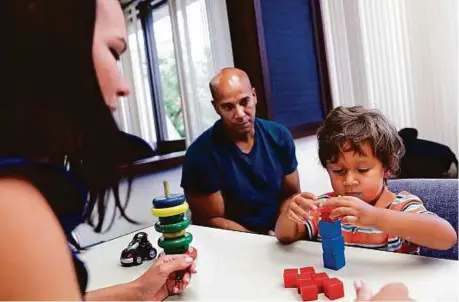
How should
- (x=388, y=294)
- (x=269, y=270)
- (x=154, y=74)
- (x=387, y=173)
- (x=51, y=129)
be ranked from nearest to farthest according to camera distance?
(x=51, y=129) < (x=388, y=294) < (x=269, y=270) < (x=387, y=173) < (x=154, y=74)

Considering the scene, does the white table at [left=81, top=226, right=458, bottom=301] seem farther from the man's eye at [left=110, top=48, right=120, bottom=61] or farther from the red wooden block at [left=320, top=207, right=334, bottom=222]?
the man's eye at [left=110, top=48, right=120, bottom=61]

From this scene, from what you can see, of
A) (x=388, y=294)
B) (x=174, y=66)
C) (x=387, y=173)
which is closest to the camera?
(x=388, y=294)

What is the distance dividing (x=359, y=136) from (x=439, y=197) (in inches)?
9.4

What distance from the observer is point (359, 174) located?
868 mm

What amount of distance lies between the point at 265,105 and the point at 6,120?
1.48m

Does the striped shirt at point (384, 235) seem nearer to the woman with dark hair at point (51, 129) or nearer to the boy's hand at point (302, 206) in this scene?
the boy's hand at point (302, 206)

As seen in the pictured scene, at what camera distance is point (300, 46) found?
1.93 m

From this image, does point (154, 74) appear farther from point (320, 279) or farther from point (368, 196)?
point (320, 279)

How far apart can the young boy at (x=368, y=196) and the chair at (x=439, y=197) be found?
7 cm

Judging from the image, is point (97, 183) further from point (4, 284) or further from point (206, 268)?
point (206, 268)

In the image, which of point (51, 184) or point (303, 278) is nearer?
point (51, 184)

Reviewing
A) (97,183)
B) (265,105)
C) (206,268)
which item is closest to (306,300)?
(206,268)

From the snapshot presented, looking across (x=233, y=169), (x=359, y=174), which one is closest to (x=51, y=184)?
(x=359, y=174)

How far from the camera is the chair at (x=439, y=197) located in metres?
0.88
